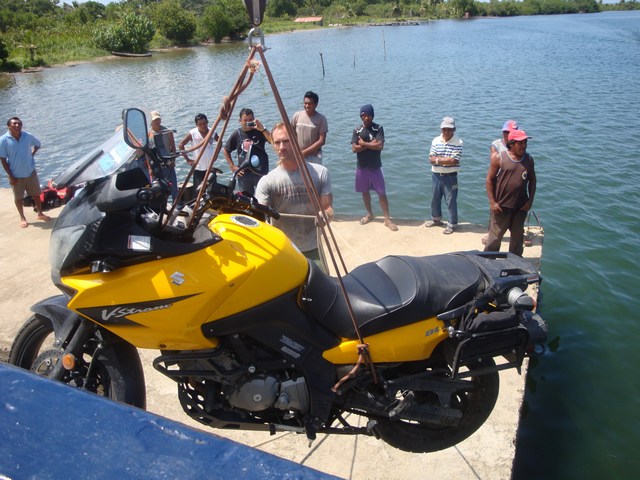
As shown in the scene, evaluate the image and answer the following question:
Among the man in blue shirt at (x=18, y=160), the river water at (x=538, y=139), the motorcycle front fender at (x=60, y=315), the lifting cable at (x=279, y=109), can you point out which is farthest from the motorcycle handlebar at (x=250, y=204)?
the man in blue shirt at (x=18, y=160)

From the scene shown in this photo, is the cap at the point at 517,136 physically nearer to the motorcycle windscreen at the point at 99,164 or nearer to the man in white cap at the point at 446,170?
the man in white cap at the point at 446,170

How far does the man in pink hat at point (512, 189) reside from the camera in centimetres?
575

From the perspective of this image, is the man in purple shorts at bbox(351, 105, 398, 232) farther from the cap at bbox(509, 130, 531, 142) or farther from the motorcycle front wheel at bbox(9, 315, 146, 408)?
the motorcycle front wheel at bbox(9, 315, 146, 408)

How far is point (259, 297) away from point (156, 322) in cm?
46

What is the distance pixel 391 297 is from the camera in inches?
105

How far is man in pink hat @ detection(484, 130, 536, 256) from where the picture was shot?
5750mm

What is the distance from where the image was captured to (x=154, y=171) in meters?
2.54

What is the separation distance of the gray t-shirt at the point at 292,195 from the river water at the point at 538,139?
8.56ft

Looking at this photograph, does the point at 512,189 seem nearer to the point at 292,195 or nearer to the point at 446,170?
the point at 446,170

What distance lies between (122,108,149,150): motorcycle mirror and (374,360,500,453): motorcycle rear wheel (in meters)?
1.86

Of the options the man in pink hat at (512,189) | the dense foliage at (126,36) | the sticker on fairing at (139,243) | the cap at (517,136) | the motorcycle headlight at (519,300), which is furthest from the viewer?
the dense foliage at (126,36)

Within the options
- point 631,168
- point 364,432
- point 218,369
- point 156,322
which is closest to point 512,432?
point 364,432

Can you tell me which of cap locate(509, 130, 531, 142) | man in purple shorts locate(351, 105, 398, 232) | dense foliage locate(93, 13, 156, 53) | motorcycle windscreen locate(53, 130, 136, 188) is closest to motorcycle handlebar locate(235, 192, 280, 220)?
motorcycle windscreen locate(53, 130, 136, 188)

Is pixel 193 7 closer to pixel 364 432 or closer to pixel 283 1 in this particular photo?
pixel 283 1
